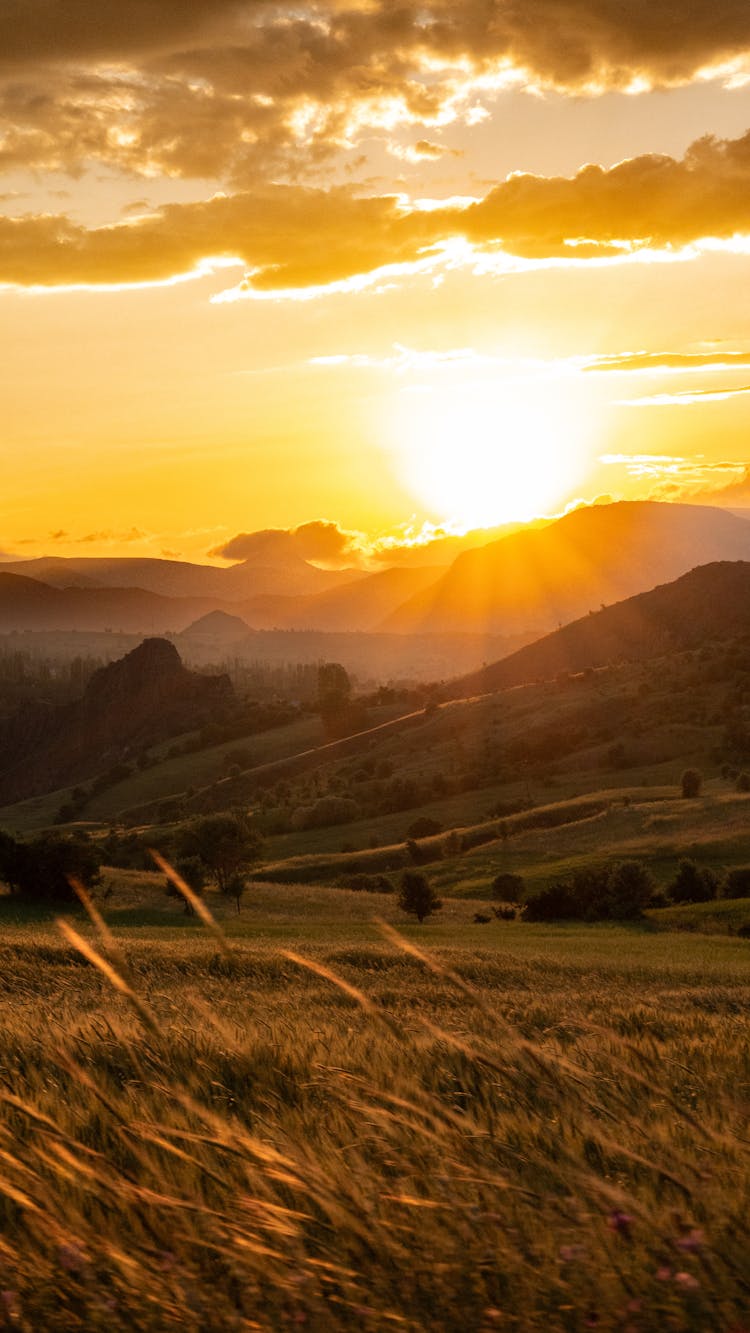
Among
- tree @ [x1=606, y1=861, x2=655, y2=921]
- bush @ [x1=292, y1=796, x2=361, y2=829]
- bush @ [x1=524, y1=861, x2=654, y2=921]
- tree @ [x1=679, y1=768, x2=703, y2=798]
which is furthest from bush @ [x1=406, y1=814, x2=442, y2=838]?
tree @ [x1=606, y1=861, x2=655, y2=921]

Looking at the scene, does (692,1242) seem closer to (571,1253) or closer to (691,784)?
(571,1253)

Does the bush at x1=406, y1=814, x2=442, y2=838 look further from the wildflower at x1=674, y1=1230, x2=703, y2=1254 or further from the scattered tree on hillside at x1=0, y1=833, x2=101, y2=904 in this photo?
the wildflower at x1=674, y1=1230, x2=703, y2=1254

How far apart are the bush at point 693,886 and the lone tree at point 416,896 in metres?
14.1

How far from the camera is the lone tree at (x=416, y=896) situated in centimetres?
5569

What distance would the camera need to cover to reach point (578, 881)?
2387 inches

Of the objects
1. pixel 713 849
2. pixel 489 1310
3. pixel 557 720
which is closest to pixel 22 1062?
pixel 489 1310

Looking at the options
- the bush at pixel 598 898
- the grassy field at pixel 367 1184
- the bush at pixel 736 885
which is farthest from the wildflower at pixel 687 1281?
the bush at pixel 736 885

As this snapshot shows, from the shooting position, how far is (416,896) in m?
56.1

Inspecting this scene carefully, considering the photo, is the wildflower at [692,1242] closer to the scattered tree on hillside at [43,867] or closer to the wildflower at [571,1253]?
the wildflower at [571,1253]

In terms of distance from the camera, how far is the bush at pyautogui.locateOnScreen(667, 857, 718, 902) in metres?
61.2

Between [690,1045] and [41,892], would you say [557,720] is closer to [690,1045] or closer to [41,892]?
[41,892]

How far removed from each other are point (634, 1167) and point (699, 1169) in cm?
45

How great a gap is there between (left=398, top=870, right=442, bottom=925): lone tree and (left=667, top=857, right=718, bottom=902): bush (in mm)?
14082

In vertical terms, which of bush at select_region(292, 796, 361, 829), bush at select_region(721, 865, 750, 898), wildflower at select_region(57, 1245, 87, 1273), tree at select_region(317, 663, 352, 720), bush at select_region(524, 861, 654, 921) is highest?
tree at select_region(317, 663, 352, 720)
